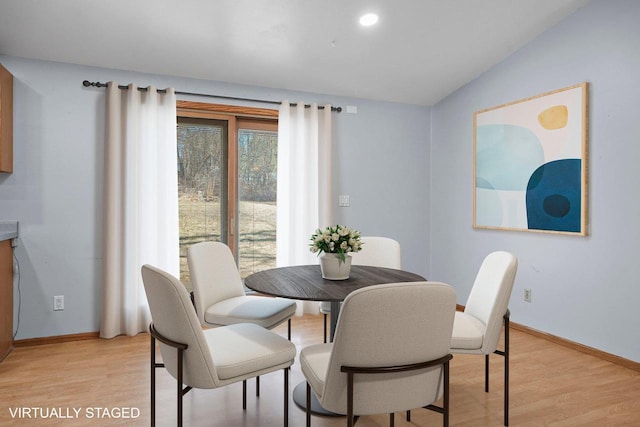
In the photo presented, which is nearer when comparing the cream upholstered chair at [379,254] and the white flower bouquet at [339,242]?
the white flower bouquet at [339,242]

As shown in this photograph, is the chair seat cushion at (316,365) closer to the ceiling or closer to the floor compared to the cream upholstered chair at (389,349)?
closer to the floor

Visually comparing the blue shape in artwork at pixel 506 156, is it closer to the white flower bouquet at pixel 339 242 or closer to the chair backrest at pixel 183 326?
the white flower bouquet at pixel 339 242

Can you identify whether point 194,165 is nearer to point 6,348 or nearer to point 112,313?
point 112,313

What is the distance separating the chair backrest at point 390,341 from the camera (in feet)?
4.45

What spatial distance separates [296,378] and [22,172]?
2.66 meters

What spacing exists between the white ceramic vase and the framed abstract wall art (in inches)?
83.1

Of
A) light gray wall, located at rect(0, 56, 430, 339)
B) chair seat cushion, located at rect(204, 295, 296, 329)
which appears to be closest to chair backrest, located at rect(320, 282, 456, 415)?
chair seat cushion, located at rect(204, 295, 296, 329)

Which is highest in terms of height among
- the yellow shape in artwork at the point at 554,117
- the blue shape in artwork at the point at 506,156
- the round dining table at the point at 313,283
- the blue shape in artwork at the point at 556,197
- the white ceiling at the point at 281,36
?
the white ceiling at the point at 281,36

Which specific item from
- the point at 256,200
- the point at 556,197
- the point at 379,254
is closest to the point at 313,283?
the point at 379,254

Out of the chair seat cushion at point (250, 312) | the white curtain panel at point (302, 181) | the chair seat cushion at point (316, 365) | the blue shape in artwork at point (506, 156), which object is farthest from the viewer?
the white curtain panel at point (302, 181)

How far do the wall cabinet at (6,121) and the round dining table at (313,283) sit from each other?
2183mm

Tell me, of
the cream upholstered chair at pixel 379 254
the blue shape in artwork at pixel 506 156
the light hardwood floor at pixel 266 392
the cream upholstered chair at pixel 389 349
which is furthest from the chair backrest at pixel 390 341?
the blue shape in artwork at pixel 506 156

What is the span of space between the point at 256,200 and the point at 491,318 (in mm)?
2700

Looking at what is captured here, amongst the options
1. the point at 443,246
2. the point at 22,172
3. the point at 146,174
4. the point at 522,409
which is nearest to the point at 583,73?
the point at 443,246
